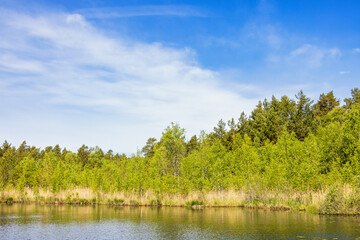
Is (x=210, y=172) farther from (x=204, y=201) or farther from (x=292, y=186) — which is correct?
(x=292, y=186)

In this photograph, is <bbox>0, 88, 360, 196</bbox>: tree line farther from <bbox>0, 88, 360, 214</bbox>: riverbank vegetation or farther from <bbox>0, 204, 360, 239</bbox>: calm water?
<bbox>0, 204, 360, 239</bbox>: calm water

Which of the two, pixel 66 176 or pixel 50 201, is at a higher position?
pixel 66 176

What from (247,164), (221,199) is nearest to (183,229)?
(221,199)

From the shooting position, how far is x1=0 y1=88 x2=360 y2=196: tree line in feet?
143

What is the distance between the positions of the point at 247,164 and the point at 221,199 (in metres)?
9.21

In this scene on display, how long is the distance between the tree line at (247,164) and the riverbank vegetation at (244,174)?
148mm

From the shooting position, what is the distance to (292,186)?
45.3 metres

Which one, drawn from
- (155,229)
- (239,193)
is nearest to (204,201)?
(239,193)

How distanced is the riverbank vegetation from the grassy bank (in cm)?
11

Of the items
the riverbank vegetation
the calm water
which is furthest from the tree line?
the calm water

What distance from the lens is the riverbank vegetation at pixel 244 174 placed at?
42188 mm

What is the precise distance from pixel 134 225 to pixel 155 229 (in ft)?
11.9

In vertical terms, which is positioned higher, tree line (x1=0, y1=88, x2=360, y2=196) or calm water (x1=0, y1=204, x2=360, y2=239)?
tree line (x1=0, y1=88, x2=360, y2=196)

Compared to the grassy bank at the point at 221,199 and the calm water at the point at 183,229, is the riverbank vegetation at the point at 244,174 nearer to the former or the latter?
the grassy bank at the point at 221,199
